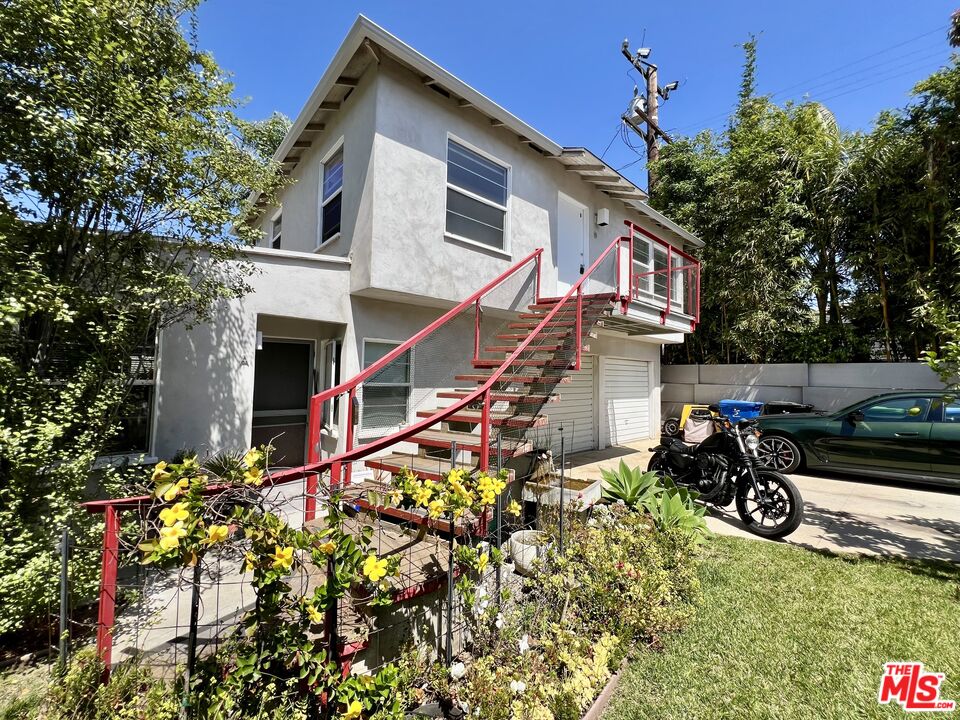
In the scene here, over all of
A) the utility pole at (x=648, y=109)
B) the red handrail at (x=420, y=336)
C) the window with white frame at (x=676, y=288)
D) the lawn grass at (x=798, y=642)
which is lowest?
the lawn grass at (x=798, y=642)

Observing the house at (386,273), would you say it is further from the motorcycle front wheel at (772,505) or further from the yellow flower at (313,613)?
Answer: the motorcycle front wheel at (772,505)

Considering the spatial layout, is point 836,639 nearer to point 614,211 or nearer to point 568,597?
point 568,597

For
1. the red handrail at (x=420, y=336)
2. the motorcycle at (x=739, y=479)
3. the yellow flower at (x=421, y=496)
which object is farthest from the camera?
the motorcycle at (x=739, y=479)

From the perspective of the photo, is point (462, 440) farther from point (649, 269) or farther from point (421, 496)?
point (649, 269)

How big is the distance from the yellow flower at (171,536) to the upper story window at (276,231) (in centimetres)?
890

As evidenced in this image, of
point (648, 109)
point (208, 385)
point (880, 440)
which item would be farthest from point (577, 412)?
point (648, 109)

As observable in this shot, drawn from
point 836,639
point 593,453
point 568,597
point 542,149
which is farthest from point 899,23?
point 568,597

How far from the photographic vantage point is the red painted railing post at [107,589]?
6.23 feet

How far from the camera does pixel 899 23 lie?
883 centimetres

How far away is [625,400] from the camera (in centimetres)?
1127

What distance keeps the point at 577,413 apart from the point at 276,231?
326 inches

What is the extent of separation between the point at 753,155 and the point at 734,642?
14.2 meters

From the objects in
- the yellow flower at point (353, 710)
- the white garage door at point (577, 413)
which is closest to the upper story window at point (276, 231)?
the white garage door at point (577, 413)

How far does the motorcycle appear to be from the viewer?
5.01 m
